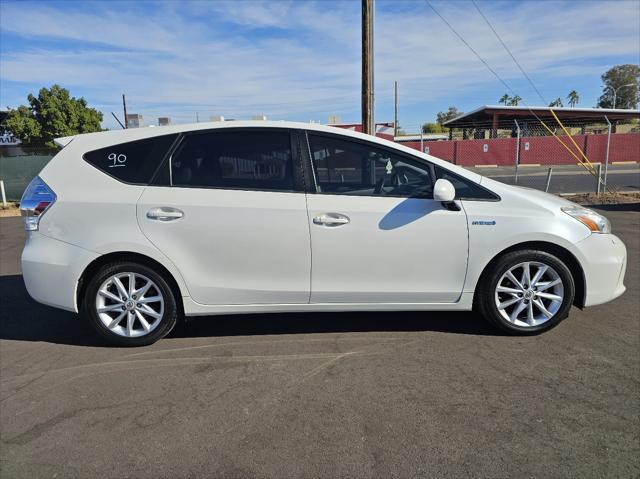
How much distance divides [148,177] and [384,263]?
1.97m

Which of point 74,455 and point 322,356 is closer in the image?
point 74,455

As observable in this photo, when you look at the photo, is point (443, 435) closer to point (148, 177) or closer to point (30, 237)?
point (148, 177)

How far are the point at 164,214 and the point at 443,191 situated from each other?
7.00ft

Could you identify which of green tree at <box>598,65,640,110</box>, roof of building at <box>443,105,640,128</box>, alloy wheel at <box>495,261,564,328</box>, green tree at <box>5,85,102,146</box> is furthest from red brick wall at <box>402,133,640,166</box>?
green tree at <box>598,65,640,110</box>

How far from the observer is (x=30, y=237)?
3801 mm

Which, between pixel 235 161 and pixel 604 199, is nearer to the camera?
pixel 235 161

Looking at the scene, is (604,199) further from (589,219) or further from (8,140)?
(8,140)

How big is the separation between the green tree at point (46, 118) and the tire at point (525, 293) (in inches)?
1522

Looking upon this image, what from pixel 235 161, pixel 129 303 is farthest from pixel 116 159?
pixel 129 303

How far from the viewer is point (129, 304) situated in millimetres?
3799

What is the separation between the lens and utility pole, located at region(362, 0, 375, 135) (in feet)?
36.4

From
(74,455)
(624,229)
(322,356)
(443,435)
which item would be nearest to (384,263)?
(322,356)

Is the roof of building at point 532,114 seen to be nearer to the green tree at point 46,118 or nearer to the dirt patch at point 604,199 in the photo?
the dirt patch at point 604,199

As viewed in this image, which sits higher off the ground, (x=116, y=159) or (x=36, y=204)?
(x=116, y=159)
